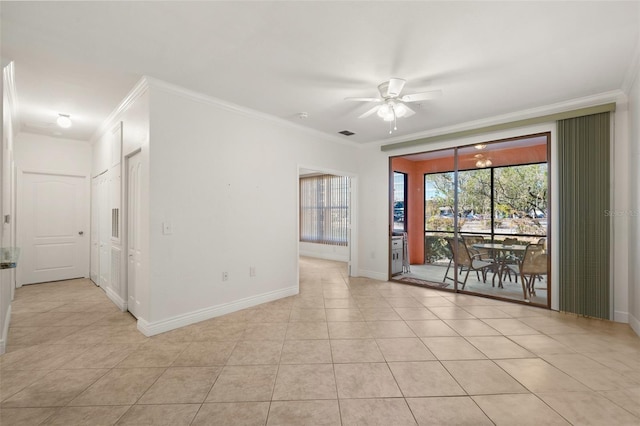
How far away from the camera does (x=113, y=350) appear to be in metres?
2.88

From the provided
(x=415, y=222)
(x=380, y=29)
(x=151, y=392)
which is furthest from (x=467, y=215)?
(x=151, y=392)

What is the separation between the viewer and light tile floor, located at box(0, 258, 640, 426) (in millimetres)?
1971

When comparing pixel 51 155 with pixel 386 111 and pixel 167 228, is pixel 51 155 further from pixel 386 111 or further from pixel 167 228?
pixel 386 111

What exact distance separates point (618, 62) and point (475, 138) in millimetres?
1958

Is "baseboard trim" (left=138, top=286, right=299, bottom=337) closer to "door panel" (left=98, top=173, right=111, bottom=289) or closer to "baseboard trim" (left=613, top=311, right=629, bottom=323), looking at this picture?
"door panel" (left=98, top=173, right=111, bottom=289)

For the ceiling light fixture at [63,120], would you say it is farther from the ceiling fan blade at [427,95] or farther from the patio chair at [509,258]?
the patio chair at [509,258]

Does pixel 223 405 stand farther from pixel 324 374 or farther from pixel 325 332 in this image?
pixel 325 332

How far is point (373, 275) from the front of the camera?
601 cm

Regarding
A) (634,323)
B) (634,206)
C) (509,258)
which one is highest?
(634,206)

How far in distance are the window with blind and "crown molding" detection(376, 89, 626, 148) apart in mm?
3078

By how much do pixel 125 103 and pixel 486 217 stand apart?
565 centimetres

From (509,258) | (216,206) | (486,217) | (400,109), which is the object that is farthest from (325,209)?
(400,109)

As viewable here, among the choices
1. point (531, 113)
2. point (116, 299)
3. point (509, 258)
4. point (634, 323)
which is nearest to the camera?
point (634, 323)

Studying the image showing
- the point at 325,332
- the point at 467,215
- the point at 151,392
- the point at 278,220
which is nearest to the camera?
the point at 151,392
